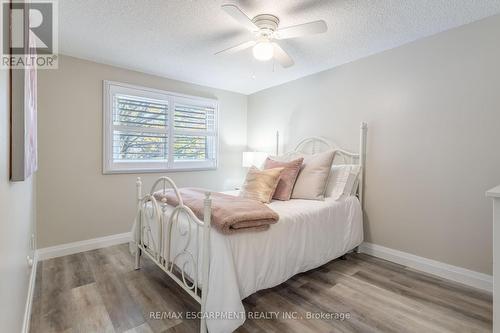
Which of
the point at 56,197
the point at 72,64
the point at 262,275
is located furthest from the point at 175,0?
the point at 56,197

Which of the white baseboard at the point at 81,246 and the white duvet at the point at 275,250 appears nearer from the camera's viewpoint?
the white duvet at the point at 275,250

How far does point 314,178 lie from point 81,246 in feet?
9.30

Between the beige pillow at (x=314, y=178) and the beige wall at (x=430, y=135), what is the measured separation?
562 mm

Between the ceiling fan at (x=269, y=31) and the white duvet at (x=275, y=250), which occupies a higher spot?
the ceiling fan at (x=269, y=31)

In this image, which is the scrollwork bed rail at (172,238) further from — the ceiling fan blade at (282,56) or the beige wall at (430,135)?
the beige wall at (430,135)

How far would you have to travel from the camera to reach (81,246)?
9.46 feet

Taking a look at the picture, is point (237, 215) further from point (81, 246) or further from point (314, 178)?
point (81, 246)

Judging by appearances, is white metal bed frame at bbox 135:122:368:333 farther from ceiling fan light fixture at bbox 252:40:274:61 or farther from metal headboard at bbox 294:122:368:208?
ceiling fan light fixture at bbox 252:40:274:61

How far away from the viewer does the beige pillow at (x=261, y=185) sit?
2475 millimetres

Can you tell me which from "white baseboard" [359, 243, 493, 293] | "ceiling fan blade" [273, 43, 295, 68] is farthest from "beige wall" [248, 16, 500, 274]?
"ceiling fan blade" [273, 43, 295, 68]

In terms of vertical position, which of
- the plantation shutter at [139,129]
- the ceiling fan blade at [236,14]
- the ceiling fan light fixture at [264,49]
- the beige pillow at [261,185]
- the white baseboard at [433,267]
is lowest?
the white baseboard at [433,267]

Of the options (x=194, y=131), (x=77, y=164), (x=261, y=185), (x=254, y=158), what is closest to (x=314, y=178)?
(x=261, y=185)

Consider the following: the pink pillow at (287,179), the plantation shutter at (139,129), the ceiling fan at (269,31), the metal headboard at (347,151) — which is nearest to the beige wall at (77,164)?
the plantation shutter at (139,129)

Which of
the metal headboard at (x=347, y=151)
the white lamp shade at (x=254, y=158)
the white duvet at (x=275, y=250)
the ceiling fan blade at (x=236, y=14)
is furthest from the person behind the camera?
the white lamp shade at (x=254, y=158)
